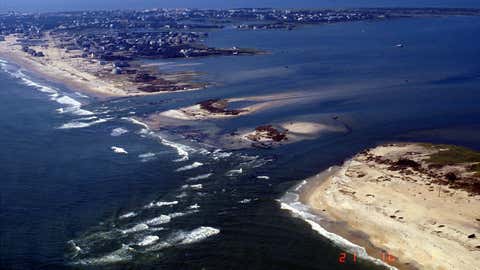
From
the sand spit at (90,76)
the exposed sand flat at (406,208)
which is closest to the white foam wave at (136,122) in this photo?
the sand spit at (90,76)

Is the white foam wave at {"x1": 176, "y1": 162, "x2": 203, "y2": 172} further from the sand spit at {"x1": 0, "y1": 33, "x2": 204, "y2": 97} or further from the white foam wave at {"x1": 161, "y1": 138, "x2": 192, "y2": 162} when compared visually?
the sand spit at {"x1": 0, "y1": 33, "x2": 204, "y2": 97}

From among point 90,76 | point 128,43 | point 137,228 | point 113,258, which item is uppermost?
point 128,43

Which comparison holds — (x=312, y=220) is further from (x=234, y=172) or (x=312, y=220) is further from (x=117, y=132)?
(x=117, y=132)

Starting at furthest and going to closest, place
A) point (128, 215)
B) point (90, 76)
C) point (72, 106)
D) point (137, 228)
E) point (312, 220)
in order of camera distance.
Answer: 1. point (90, 76)
2. point (72, 106)
3. point (128, 215)
4. point (312, 220)
5. point (137, 228)

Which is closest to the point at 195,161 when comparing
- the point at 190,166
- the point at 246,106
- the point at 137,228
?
the point at 190,166

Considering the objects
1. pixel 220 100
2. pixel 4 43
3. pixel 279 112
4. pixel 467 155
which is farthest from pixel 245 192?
pixel 4 43

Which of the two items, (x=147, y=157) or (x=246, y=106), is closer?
(x=147, y=157)

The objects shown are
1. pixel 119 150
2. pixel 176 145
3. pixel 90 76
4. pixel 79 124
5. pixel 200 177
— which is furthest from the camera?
pixel 90 76

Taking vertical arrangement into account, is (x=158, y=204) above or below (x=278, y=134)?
below

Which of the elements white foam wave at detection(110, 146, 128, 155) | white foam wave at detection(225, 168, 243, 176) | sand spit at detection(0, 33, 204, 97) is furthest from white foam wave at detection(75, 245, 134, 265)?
sand spit at detection(0, 33, 204, 97)
